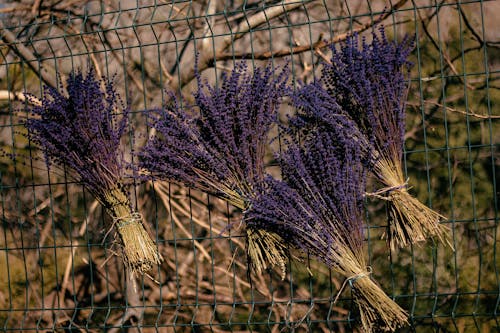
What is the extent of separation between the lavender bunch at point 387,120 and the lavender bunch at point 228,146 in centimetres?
34

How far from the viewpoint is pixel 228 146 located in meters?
3.79

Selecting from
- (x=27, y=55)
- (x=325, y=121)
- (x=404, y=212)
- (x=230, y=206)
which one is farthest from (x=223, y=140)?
(x=27, y=55)

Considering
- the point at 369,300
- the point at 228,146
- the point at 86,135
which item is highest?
the point at 86,135

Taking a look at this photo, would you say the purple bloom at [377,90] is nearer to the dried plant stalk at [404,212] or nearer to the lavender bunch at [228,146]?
the dried plant stalk at [404,212]

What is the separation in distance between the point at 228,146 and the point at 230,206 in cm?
183

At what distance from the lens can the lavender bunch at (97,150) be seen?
3961 mm

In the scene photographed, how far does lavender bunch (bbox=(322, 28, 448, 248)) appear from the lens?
362cm

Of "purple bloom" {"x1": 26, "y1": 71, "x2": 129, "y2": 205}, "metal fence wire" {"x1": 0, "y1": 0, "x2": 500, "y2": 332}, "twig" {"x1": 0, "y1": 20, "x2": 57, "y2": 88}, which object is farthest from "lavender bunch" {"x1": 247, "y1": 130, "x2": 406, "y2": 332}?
"twig" {"x1": 0, "y1": 20, "x2": 57, "y2": 88}

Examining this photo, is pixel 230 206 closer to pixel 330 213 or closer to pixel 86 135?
pixel 86 135

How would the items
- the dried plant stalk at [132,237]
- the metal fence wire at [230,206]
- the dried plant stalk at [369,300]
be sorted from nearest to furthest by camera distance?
the dried plant stalk at [369,300] → the dried plant stalk at [132,237] → the metal fence wire at [230,206]

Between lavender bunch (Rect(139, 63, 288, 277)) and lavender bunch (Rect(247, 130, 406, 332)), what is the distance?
109 mm

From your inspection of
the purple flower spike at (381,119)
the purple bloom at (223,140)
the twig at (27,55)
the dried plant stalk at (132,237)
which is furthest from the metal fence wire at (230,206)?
the purple flower spike at (381,119)

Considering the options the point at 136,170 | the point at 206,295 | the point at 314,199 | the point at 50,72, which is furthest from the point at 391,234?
the point at 50,72

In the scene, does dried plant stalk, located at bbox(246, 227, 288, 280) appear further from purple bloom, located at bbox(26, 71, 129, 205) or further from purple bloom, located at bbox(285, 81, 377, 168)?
purple bloom, located at bbox(26, 71, 129, 205)
